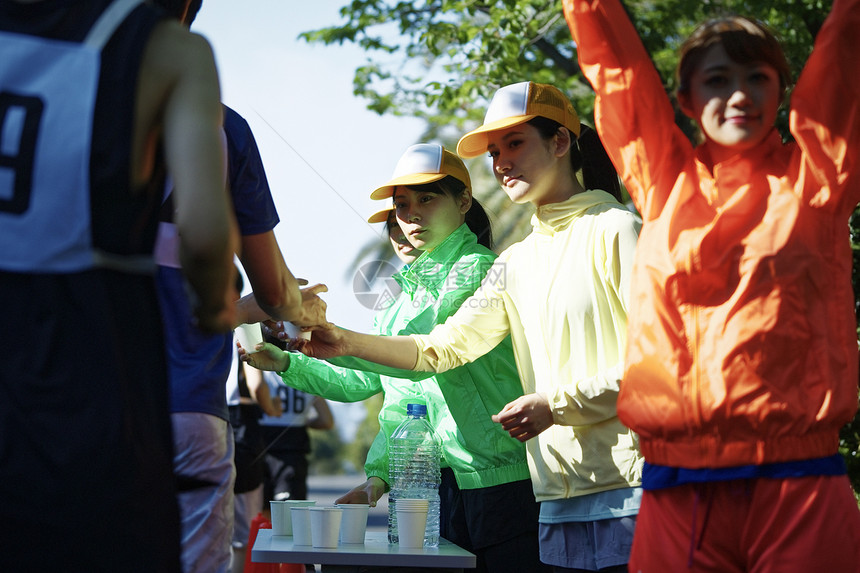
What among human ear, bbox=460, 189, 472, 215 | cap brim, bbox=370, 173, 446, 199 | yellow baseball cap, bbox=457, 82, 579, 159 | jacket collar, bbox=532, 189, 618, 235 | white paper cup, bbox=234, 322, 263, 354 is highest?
yellow baseball cap, bbox=457, 82, 579, 159

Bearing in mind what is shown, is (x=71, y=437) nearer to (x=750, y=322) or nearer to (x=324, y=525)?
(x=750, y=322)

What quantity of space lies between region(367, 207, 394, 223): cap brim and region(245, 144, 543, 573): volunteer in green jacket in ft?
0.49

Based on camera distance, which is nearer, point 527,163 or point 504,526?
point 527,163

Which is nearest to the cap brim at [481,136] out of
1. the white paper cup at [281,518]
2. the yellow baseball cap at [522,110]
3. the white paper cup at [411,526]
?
the yellow baseball cap at [522,110]

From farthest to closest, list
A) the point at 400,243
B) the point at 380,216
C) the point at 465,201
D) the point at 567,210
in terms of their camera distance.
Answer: the point at 380,216
the point at 400,243
the point at 465,201
the point at 567,210

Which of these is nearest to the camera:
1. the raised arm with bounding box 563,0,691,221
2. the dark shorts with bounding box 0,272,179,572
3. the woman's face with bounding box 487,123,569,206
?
the dark shorts with bounding box 0,272,179,572

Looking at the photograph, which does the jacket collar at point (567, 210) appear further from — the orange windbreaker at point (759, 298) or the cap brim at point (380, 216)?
the cap brim at point (380, 216)

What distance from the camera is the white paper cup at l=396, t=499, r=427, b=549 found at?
130 inches

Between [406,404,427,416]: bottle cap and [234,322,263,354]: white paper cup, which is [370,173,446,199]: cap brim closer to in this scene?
[234,322,263,354]: white paper cup

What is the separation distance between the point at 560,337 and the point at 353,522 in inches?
38.9

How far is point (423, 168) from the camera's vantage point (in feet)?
14.3

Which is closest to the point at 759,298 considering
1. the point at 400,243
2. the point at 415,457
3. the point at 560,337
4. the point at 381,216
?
the point at 560,337

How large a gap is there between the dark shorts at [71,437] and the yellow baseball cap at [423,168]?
2910mm

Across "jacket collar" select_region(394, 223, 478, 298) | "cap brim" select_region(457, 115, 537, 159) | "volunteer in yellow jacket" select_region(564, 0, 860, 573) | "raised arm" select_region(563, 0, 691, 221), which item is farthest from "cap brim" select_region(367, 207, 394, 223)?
"volunteer in yellow jacket" select_region(564, 0, 860, 573)
